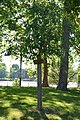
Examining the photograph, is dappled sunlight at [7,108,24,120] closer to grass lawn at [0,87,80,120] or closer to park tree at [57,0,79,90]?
grass lawn at [0,87,80,120]

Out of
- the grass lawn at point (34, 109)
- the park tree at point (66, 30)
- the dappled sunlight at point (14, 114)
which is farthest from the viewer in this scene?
the grass lawn at point (34, 109)

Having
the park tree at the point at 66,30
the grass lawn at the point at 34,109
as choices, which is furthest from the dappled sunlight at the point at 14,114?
the park tree at the point at 66,30

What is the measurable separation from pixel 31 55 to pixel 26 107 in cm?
218

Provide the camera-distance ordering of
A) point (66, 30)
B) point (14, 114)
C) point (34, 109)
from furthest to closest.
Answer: point (66, 30)
point (34, 109)
point (14, 114)

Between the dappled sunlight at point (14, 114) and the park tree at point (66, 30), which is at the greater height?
the park tree at point (66, 30)

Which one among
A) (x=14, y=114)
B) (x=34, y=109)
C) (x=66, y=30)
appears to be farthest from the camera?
(x=66, y=30)

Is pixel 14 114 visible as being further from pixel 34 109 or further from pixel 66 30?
pixel 66 30

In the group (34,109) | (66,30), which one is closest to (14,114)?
(34,109)

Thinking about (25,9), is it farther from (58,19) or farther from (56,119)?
(56,119)

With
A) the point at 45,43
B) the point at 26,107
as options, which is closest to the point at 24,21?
the point at 45,43

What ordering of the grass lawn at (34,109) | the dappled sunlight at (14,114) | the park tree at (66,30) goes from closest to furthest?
the park tree at (66,30) → the dappled sunlight at (14,114) → the grass lawn at (34,109)

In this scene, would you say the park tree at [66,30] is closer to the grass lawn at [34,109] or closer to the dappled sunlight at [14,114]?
the grass lawn at [34,109]

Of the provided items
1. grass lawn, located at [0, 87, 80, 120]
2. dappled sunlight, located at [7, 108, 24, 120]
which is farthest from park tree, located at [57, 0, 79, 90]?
dappled sunlight, located at [7, 108, 24, 120]

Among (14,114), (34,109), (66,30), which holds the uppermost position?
(66,30)
